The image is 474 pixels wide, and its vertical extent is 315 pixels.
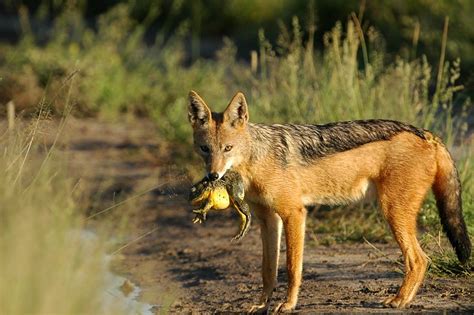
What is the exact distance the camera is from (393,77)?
1117cm

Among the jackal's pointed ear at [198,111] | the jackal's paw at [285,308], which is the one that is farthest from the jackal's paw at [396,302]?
the jackal's pointed ear at [198,111]

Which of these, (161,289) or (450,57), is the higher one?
(450,57)

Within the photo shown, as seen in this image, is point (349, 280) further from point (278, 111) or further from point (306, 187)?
point (278, 111)

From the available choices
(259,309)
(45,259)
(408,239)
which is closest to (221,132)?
(259,309)

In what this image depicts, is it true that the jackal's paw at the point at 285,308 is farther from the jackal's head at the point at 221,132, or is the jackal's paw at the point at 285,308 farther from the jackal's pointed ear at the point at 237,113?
the jackal's pointed ear at the point at 237,113

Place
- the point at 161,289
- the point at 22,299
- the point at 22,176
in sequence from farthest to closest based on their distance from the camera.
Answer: the point at 161,289, the point at 22,176, the point at 22,299

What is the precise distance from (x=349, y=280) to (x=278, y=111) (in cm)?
355

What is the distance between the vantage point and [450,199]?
25.2ft

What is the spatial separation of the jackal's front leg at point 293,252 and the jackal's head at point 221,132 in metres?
0.58

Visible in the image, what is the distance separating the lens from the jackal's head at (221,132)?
7.61 m

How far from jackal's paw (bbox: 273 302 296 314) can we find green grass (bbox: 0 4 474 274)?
6.46ft

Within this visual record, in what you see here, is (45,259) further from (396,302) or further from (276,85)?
(276,85)

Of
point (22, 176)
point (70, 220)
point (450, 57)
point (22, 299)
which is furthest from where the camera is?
point (450, 57)

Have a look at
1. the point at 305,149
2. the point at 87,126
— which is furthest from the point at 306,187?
the point at 87,126
